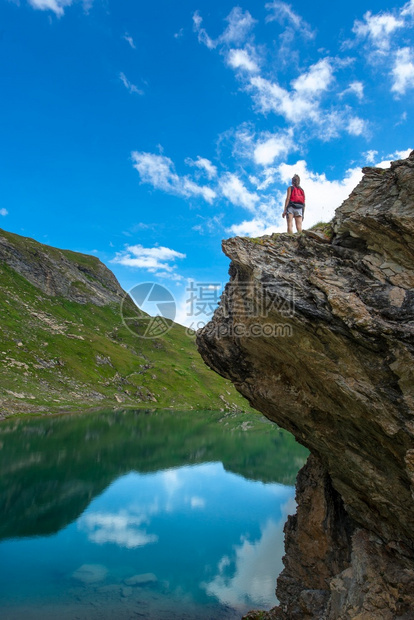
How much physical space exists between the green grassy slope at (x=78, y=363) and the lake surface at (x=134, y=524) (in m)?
21.8

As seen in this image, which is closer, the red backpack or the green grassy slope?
the red backpack

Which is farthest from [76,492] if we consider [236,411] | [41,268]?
[41,268]

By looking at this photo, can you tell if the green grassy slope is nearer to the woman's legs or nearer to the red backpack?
the woman's legs

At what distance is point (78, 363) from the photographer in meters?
130

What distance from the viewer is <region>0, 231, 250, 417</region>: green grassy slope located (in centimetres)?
10381

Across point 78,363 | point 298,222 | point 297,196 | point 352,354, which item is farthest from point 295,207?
point 78,363

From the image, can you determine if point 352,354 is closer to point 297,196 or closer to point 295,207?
point 295,207

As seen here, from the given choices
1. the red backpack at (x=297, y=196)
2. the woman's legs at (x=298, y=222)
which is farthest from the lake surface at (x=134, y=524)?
the red backpack at (x=297, y=196)

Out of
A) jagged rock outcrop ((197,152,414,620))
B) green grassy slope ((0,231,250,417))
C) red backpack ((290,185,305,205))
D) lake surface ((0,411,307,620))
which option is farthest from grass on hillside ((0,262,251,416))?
Answer: red backpack ((290,185,305,205))

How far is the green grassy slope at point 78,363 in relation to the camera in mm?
103812

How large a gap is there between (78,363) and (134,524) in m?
98.7

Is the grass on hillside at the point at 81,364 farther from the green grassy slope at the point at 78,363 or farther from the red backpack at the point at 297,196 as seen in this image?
the red backpack at the point at 297,196

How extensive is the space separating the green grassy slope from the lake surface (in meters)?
21.8

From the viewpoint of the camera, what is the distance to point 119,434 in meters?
83.4
